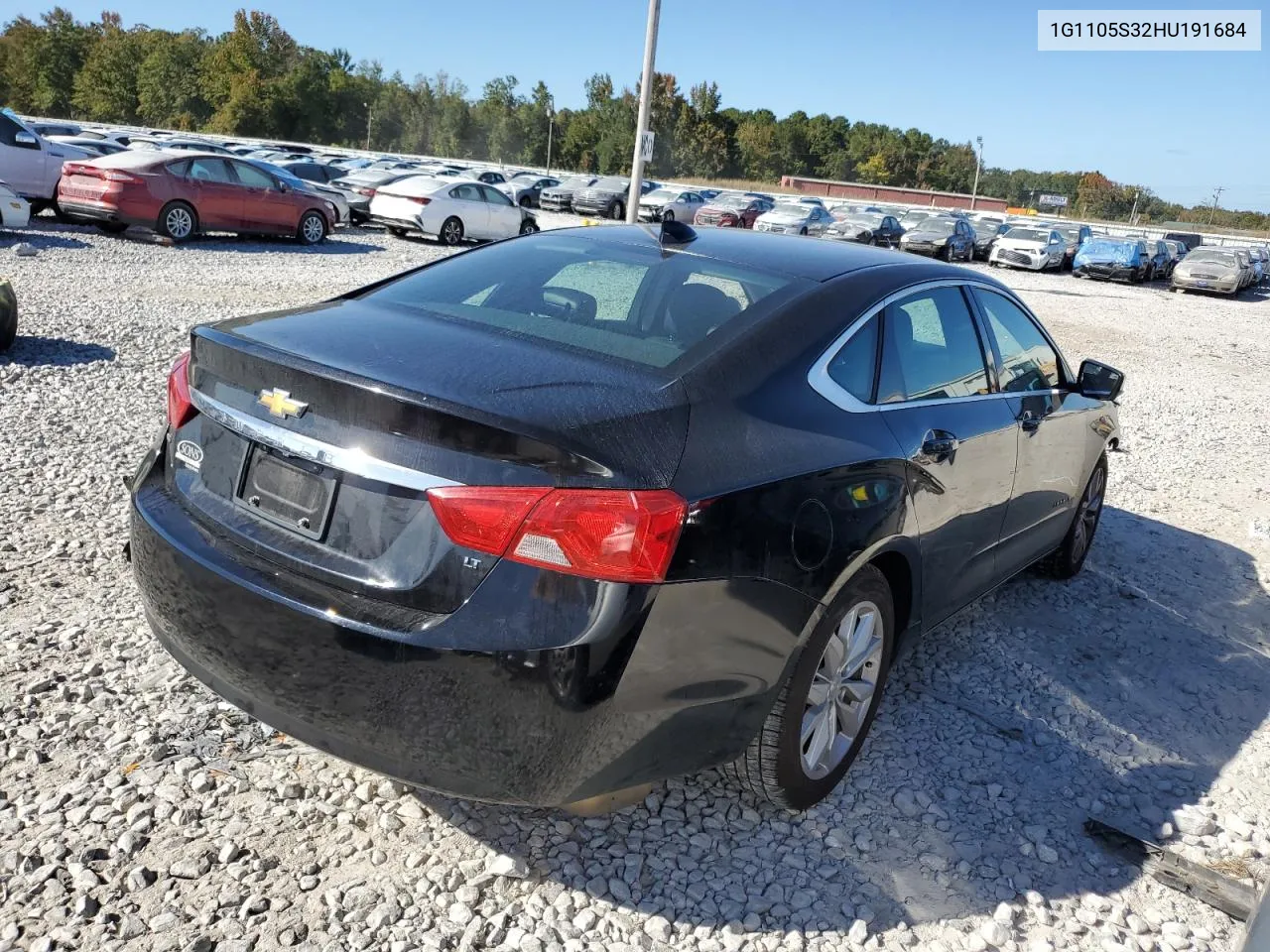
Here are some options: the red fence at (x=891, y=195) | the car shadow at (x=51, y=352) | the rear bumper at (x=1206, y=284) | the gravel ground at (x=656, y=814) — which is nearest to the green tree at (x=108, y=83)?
the red fence at (x=891, y=195)

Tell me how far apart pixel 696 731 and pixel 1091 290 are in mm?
29234

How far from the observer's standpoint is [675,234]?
3680 mm

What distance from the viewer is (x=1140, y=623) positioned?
4.96 m

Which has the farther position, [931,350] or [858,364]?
[931,350]

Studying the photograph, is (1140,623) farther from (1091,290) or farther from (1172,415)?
(1091,290)

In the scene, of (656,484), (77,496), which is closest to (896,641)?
(656,484)

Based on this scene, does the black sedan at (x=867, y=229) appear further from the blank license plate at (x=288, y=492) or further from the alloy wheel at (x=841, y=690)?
the blank license plate at (x=288, y=492)

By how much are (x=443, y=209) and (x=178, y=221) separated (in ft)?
19.2

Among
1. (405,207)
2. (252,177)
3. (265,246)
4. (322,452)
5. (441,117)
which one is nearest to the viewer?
(322,452)

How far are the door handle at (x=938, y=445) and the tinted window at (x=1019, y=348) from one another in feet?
2.51

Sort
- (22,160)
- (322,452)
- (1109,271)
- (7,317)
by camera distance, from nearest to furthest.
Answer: (322,452) < (7,317) < (22,160) < (1109,271)

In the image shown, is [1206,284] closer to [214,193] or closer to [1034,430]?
[214,193]

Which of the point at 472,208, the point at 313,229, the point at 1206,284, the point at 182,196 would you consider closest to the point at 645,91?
the point at 472,208

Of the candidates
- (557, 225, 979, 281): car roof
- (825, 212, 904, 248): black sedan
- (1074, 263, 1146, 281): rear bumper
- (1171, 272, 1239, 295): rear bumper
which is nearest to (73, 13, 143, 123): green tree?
(825, 212, 904, 248): black sedan
